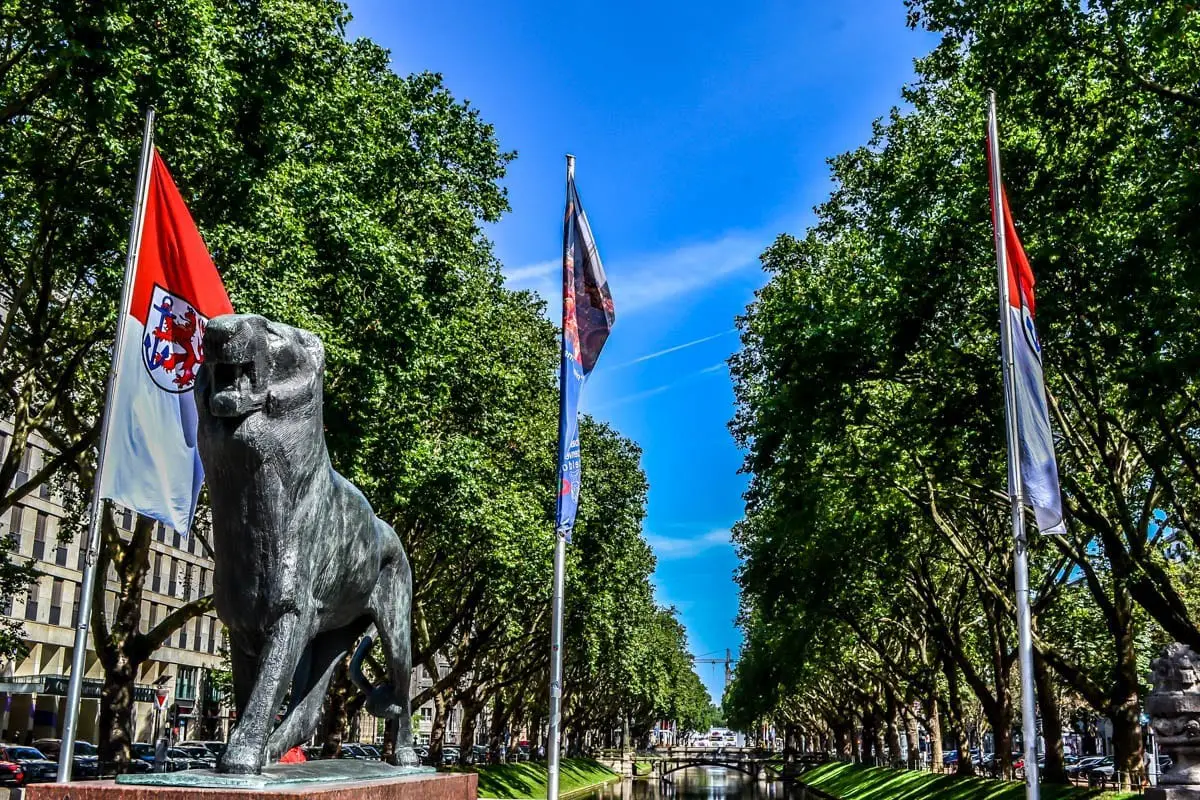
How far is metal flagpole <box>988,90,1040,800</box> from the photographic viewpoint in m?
11.4

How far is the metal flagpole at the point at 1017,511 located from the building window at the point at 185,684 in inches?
2298

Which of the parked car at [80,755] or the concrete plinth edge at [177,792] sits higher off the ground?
the concrete plinth edge at [177,792]

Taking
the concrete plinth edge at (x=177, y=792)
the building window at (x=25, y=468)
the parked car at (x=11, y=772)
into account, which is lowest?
the parked car at (x=11, y=772)

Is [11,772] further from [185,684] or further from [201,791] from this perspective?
[185,684]

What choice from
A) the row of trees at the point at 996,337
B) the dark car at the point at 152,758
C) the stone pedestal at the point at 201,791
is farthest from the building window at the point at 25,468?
the stone pedestal at the point at 201,791

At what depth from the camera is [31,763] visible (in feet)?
111

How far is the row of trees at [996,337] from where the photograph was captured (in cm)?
1575

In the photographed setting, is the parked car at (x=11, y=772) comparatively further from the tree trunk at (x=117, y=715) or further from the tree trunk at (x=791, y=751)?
the tree trunk at (x=791, y=751)

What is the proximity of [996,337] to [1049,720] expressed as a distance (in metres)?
11.4

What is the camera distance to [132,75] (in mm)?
14305

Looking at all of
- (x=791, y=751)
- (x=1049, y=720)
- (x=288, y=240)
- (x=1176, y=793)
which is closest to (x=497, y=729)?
(x=1049, y=720)

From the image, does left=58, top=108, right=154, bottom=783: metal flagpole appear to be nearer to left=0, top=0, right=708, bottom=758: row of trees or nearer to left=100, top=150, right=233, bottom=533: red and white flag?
left=100, top=150, right=233, bottom=533: red and white flag

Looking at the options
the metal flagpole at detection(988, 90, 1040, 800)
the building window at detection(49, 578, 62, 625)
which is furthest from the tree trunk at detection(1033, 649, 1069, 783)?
the building window at detection(49, 578, 62, 625)

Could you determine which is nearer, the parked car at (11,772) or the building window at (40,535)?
the parked car at (11,772)
